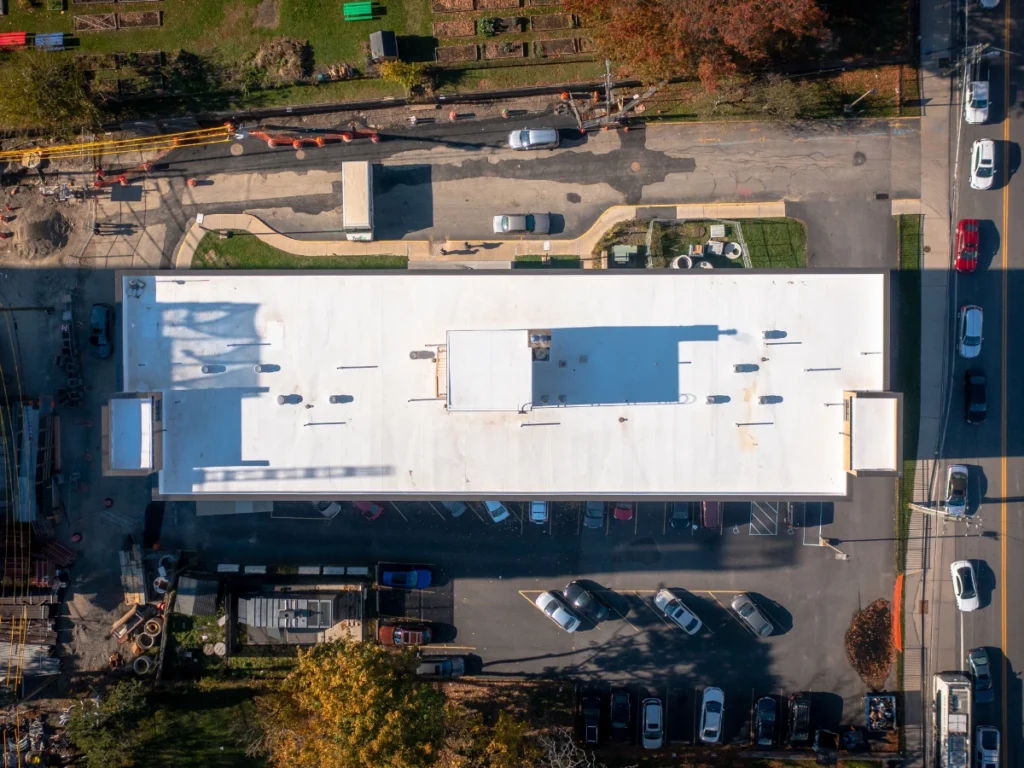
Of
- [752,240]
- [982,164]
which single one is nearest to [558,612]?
[752,240]

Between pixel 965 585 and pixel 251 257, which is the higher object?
pixel 251 257

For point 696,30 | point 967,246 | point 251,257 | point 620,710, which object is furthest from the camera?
point 251,257

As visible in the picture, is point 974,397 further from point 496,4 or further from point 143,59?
point 143,59

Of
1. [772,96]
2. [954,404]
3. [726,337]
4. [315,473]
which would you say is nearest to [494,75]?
[772,96]

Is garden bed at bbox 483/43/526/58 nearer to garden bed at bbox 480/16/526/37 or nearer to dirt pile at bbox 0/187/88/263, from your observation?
garden bed at bbox 480/16/526/37

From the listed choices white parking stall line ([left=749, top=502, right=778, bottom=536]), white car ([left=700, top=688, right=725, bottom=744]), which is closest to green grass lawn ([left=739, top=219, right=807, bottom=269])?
white parking stall line ([left=749, top=502, right=778, bottom=536])

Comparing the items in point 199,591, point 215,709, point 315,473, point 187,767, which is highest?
point 315,473

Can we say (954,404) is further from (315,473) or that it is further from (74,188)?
(74,188)

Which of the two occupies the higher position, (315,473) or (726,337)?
(726,337)
